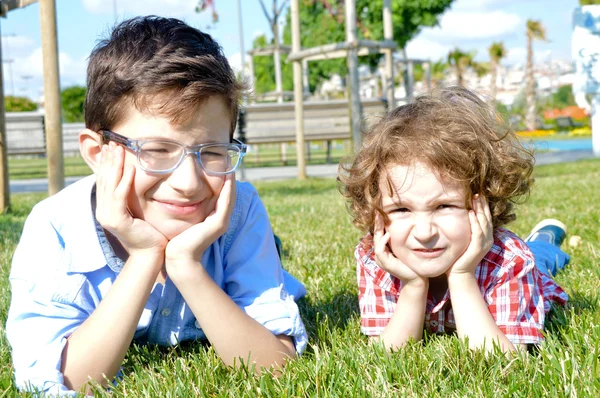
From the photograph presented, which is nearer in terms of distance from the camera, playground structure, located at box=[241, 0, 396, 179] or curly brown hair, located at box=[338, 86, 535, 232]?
curly brown hair, located at box=[338, 86, 535, 232]

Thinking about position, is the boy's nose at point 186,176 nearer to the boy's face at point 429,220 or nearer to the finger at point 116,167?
the finger at point 116,167

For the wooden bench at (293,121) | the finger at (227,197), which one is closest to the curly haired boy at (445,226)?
the finger at (227,197)

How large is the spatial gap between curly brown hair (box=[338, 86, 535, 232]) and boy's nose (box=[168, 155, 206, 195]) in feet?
2.26

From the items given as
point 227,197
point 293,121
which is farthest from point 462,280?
point 293,121

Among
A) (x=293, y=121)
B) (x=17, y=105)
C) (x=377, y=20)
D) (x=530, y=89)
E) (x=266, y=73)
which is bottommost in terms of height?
(x=293, y=121)

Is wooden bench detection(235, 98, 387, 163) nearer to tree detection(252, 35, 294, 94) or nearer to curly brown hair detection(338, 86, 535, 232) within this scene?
curly brown hair detection(338, 86, 535, 232)

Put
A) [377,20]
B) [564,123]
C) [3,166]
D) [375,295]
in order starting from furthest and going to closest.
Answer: [564,123], [377,20], [3,166], [375,295]

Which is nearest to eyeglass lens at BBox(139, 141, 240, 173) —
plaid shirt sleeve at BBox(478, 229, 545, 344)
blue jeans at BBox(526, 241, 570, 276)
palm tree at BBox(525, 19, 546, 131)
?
plaid shirt sleeve at BBox(478, 229, 545, 344)

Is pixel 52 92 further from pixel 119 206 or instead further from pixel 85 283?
pixel 119 206

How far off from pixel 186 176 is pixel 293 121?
10702 mm

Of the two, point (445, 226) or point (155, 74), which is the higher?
point (155, 74)

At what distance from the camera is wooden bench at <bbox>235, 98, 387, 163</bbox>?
1229 cm

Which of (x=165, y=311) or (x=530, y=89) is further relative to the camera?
(x=530, y=89)

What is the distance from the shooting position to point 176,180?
2.02 meters
